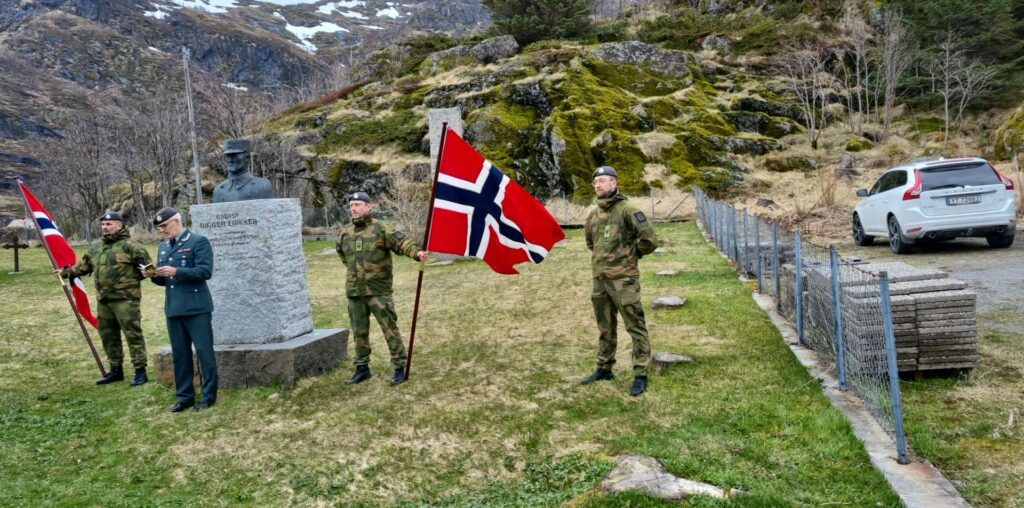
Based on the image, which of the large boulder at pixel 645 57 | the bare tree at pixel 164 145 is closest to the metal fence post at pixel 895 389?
the large boulder at pixel 645 57

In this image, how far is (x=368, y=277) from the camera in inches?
231

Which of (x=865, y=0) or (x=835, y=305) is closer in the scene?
(x=835, y=305)

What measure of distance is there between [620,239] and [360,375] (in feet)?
9.58

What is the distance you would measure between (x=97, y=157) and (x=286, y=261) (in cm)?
4314

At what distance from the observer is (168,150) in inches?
1359

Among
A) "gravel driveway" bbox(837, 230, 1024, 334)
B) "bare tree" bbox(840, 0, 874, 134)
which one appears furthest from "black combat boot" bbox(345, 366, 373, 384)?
"bare tree" bbox(840, 0, 874, 134)

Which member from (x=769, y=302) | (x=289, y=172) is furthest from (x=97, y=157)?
(x=769, y=302)

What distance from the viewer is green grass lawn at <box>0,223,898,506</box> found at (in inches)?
145

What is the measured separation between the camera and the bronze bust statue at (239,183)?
627cm

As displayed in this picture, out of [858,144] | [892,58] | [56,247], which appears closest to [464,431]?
[56,247]

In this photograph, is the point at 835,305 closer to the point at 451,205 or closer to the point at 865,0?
the point at 451,205

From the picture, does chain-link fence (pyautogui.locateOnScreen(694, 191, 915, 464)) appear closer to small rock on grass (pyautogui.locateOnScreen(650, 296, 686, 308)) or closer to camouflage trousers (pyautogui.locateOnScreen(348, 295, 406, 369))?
small rock on grass (pyautogui.locateOnScreen(650, 296, 686, 308))

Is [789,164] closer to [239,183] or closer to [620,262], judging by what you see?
[620,262]

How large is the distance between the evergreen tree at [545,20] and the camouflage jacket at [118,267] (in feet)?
128
